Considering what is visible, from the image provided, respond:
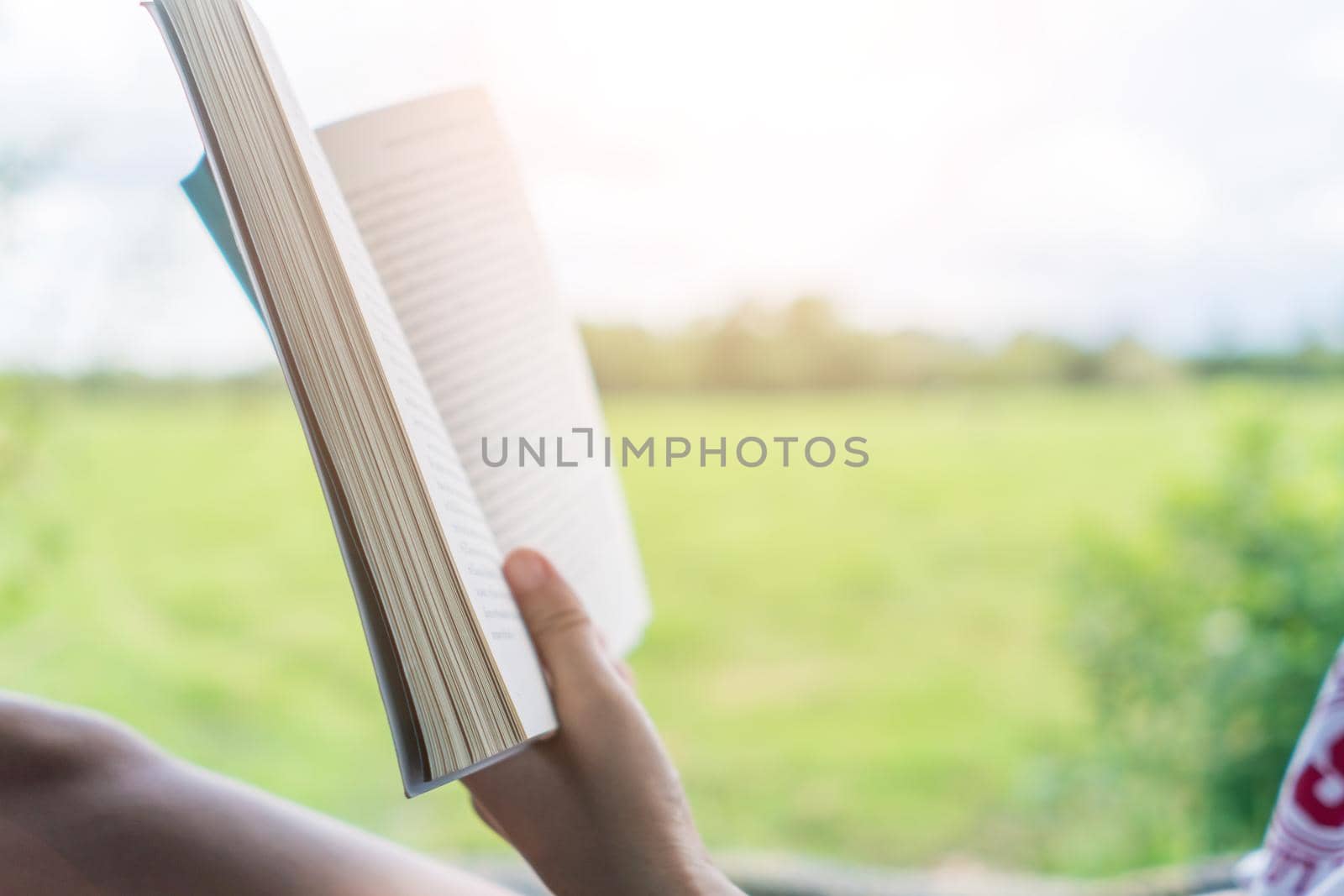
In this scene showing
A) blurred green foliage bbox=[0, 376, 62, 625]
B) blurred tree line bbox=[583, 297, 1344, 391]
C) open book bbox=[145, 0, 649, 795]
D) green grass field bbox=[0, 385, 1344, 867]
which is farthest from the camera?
blurred tree line bbox=[583, 297, 1344, 391]

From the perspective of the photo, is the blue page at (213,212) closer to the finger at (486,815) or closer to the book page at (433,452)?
the book page at (433,452)

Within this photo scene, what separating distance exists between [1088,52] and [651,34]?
973 mm

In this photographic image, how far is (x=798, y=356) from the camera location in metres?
2.43

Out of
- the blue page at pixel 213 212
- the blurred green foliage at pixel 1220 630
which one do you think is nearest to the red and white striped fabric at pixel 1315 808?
the blue page at pixel 213 212

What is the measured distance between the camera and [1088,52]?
198 cm

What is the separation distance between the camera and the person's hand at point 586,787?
0.34 metres

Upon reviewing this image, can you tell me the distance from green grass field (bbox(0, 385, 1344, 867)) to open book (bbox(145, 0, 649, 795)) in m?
1.26

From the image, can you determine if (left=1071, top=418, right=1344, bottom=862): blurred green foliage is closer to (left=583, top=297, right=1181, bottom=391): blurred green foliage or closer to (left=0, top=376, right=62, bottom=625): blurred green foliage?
(left=583, top=297, right=1181, bottom=391): blurred green foliage

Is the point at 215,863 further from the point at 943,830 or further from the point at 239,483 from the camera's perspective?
the point at 239,483

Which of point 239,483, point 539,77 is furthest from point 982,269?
point 239,483

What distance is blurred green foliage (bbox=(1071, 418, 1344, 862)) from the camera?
1.24m

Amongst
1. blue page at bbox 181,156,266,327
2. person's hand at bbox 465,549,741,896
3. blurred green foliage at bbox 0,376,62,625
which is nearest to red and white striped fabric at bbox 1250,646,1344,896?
person's hand at bbox 465,549,741,896

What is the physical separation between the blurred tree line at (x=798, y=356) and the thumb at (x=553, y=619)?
194cm

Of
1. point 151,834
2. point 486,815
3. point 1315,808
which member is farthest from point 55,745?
point 1315,808
